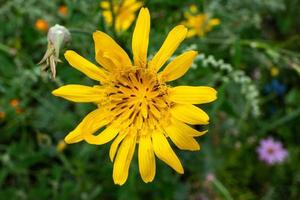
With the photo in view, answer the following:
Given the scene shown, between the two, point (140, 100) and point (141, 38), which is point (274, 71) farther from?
point (141, 38)

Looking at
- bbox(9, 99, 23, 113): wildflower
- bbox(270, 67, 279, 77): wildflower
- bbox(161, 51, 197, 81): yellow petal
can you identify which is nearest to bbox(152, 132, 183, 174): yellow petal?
bbox(161, 51, 197, 81): yellow petal

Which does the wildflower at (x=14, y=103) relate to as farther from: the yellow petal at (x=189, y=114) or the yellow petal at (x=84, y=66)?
the yellow petal at (x=189, y=114)

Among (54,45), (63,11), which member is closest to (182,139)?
(54,45)

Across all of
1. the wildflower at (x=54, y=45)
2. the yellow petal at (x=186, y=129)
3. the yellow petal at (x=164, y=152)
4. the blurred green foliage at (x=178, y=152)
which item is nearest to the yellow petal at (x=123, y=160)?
the yellow petal at (x=164, y=152)

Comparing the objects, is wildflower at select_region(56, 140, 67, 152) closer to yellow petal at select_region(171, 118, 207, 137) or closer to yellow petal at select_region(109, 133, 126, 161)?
yellow petal at select_region(109, 133, 126, 161)

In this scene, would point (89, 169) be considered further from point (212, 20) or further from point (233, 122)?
point (212, 20)

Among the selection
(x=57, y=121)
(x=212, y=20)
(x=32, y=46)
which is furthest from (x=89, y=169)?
(x=212, y=20)
